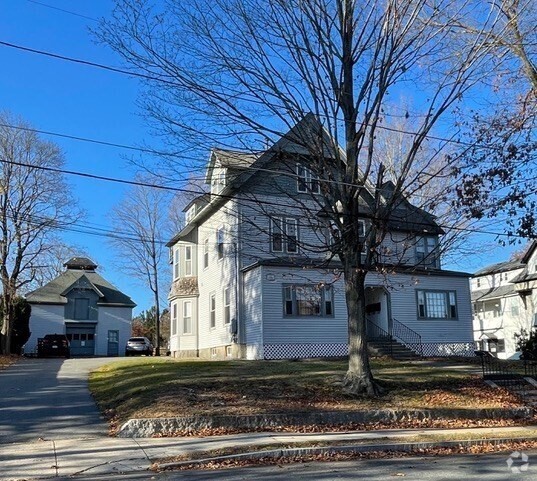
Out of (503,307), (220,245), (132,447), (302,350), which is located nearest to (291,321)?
(302,350)

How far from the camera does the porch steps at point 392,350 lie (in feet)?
84.7

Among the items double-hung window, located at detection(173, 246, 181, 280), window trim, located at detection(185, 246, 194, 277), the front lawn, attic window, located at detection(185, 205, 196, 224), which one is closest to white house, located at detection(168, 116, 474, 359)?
window trim, located at detection(185, 246, 194, 277)

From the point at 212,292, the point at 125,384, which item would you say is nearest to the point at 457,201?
the point at 125,384

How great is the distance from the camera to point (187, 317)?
3428 centimetres

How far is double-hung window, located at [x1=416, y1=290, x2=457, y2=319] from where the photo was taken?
1152 inches

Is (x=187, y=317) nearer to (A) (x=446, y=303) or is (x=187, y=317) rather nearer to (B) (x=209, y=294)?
(B) (x=209, y=294)

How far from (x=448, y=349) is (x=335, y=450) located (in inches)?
828

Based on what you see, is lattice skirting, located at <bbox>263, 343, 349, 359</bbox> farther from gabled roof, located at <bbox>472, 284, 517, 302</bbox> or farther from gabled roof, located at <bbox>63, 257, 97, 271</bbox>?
gabled roof, located at <bbox>63, 257, 97, 271</bbox>

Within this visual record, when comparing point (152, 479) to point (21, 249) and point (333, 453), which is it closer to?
point (333, 453)

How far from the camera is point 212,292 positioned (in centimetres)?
3158

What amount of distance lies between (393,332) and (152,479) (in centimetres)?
2171

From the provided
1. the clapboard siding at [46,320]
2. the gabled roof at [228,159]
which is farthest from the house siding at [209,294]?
the clapboard siding at [46,320]

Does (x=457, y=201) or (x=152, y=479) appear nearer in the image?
(x=152, y=479)

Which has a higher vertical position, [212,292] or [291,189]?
[291,189]
